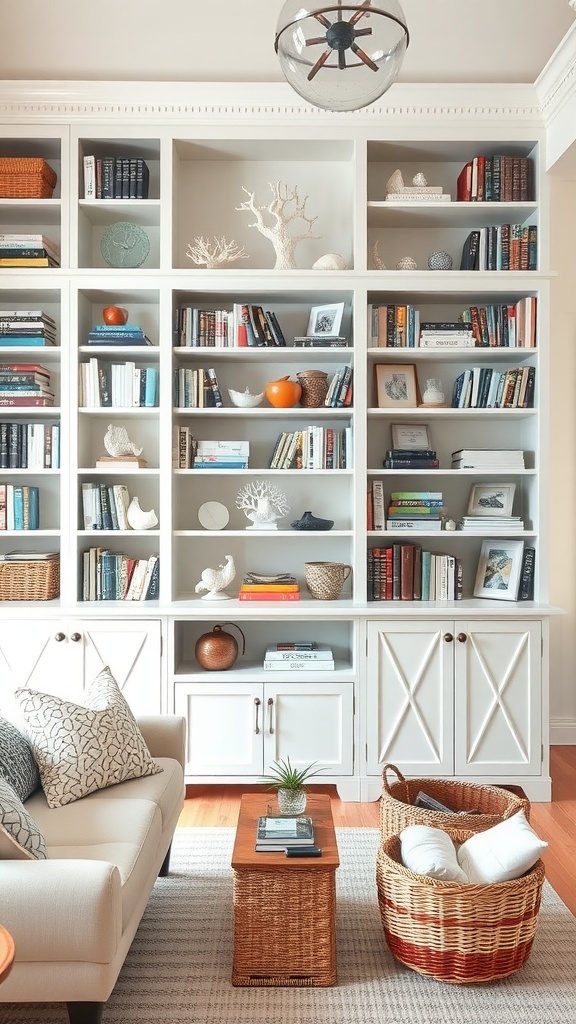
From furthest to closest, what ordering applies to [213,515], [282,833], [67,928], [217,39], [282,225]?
[213,515], [282,225], [217,39], [282,833], [67,928]

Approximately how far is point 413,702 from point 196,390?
5.66 ft

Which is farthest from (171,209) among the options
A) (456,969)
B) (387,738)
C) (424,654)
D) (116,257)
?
(456,969)

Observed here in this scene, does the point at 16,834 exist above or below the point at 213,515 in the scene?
below

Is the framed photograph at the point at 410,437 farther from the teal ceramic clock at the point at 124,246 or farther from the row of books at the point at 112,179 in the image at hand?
the row of books at the point at 112,179

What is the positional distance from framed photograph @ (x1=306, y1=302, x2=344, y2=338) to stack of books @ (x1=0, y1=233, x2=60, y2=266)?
49.7 inches

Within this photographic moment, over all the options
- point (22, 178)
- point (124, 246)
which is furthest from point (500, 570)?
point (22, 178)

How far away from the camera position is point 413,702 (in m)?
3.67

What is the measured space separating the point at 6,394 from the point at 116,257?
32.5 inches

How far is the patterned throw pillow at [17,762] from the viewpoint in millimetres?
2336

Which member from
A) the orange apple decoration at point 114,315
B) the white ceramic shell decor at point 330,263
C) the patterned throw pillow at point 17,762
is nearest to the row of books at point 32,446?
the orange apple decoration at point 114,315

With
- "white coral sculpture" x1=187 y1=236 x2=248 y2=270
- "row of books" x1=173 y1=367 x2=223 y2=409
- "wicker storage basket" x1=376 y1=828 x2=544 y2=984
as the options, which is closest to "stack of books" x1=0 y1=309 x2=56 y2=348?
"row of books" x1=173 y1=367 x2=223 y2=409

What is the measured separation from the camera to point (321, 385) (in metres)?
3.94

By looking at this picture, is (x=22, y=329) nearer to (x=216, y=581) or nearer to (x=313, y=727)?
(x=216, y=581)

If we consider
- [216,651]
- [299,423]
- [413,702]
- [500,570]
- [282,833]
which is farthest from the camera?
[299,423]
